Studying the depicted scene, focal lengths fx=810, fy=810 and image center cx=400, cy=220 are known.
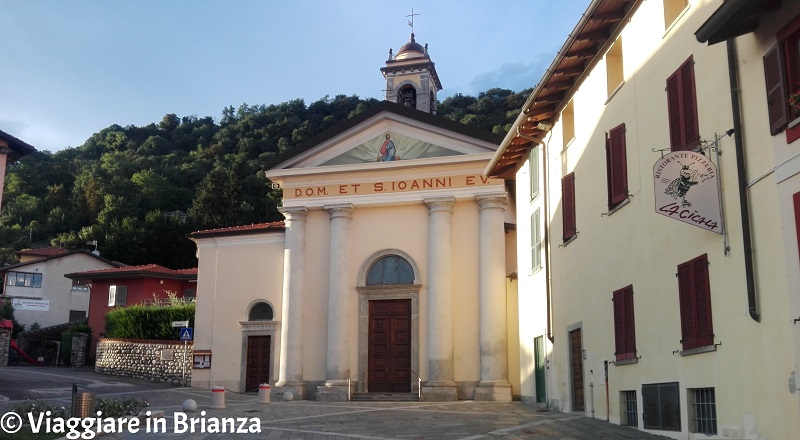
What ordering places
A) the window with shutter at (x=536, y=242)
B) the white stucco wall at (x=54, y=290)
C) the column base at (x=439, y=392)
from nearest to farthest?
the window with shutter at (x=536, y=242) → the column base at (x=439, y=392) → the white stucco wall at (x=54, y=290)

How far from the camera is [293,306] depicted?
2603cm

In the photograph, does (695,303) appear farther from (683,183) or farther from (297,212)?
(297,212)

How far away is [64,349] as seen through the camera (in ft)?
120

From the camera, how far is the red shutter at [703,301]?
9.91 m

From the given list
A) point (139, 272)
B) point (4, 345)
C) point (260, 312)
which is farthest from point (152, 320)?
point (4, 345)

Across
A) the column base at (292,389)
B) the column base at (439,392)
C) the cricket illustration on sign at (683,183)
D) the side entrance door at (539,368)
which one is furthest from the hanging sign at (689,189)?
the column base at (292,389)

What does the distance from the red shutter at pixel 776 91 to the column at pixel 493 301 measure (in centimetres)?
1642

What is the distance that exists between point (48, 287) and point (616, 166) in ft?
151

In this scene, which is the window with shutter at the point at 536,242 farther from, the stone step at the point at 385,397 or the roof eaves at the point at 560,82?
the stone step at the point at 385,397

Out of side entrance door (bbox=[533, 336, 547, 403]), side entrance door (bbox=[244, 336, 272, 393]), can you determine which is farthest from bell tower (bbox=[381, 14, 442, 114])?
side entrance door (bbox=[533, 336, 547, 403])

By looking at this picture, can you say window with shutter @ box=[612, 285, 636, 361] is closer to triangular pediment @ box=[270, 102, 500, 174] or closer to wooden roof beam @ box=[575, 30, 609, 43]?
wooden roof beam @ box=[575, 30, 609, 43]

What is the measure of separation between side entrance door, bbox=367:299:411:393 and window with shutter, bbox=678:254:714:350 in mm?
15431

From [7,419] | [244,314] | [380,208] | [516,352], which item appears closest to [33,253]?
[244,314]

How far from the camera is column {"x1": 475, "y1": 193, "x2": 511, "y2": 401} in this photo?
2388cm
